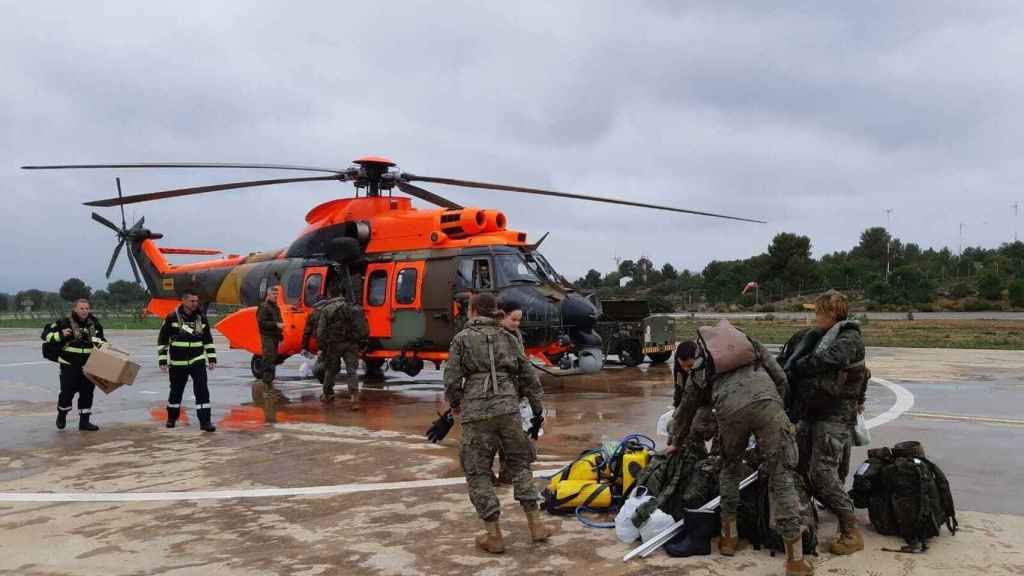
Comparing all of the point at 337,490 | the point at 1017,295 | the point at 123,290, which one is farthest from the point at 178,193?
the point at 123,290

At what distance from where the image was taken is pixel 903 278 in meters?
48.6

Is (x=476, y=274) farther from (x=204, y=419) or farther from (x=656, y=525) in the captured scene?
(x=656, y=525)

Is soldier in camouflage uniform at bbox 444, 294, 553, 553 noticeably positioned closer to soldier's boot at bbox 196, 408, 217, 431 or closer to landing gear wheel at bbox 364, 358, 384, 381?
soldier's boot at bbox 196, 408, 217, 431

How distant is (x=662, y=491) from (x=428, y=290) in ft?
25.3

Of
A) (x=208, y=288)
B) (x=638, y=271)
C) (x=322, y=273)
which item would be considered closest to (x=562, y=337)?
(x=322, y=273)

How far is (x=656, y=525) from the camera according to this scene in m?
4.48

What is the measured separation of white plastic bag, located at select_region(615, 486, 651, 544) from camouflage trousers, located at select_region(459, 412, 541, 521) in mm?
540

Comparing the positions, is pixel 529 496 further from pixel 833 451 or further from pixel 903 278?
pixel 903 278

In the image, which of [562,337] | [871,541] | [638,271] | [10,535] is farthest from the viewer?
[638,271]

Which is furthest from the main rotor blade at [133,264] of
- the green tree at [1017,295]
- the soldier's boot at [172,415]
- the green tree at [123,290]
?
the green tree at [123,290]

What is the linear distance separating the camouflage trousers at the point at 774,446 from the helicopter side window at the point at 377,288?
8998 mm

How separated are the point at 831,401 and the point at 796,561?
108cm

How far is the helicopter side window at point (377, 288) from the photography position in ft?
41.3

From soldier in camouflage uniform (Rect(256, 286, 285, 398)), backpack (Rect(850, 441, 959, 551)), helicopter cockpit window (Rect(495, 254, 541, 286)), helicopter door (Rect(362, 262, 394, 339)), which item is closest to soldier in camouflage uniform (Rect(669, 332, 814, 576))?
backpack (Rect(850, 441, 959, 551))
